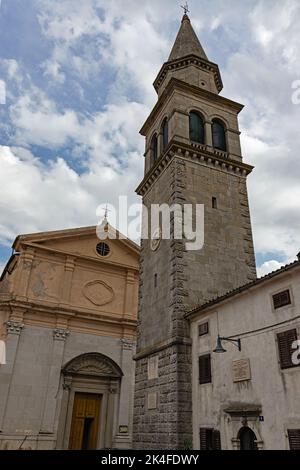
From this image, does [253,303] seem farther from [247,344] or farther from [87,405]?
[87,405]

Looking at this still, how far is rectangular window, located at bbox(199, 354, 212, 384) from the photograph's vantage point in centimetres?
1174

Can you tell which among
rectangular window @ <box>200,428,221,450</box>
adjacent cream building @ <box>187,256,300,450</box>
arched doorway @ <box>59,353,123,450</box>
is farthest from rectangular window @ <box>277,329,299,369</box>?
arched doorway @ <box>59,353,123,450</box>

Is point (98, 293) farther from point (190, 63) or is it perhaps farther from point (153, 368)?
point (190, 63)

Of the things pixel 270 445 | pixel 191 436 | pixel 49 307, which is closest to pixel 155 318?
pixel 191 436

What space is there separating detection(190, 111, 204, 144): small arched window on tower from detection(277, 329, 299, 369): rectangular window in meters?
11.5

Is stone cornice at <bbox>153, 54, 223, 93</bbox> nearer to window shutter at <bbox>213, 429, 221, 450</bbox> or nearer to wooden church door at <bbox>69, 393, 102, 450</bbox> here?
window shutter at <bbox>213, 429, 221, 450</bbox>

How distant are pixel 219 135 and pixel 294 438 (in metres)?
14.6

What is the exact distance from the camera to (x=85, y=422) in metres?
21.4

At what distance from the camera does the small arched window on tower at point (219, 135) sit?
18.9 meters

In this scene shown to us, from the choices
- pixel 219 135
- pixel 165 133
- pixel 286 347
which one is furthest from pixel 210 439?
pixel 165 133

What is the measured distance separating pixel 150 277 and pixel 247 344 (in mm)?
6845

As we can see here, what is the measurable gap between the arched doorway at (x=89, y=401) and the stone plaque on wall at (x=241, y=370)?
1335cm
